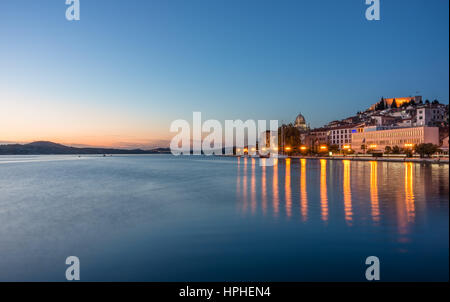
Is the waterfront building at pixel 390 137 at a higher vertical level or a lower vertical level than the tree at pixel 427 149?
higher

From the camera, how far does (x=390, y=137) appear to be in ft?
314

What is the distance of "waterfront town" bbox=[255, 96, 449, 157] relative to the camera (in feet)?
272

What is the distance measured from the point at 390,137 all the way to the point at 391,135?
30.4 inches

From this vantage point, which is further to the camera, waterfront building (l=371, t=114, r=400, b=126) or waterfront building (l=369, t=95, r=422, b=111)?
waterfront building (l=369, t=95, r=422, b=111)

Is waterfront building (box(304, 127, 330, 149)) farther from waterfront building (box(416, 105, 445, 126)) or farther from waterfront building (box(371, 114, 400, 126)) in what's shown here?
waterfront building (box(416, 105, 445, 126))

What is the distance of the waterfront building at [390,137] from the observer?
8338 centimetres

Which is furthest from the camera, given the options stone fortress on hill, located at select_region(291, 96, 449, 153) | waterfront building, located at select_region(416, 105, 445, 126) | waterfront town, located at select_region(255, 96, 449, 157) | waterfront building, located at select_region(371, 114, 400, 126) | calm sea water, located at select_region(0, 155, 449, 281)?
waterfront building, located at select_region(371, 114, 400, 126)

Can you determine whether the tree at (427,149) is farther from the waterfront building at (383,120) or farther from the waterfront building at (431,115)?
the waterfront building at (383,120)

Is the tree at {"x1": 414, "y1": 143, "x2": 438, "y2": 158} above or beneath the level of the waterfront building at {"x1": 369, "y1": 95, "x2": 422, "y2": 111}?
beneath

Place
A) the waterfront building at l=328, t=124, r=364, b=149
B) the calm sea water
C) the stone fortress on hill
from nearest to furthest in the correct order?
the calm sea water < the stone fortress on hill < the waterfront building at l=328, t=124, r=364, b=149

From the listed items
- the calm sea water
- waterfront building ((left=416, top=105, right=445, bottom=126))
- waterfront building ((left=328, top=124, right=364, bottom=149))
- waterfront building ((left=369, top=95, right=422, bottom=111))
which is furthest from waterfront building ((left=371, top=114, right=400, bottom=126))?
the calm sea water

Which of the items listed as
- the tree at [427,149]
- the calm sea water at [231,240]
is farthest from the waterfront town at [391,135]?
the calm sea water at [231,240]

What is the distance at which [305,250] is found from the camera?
9359mm
